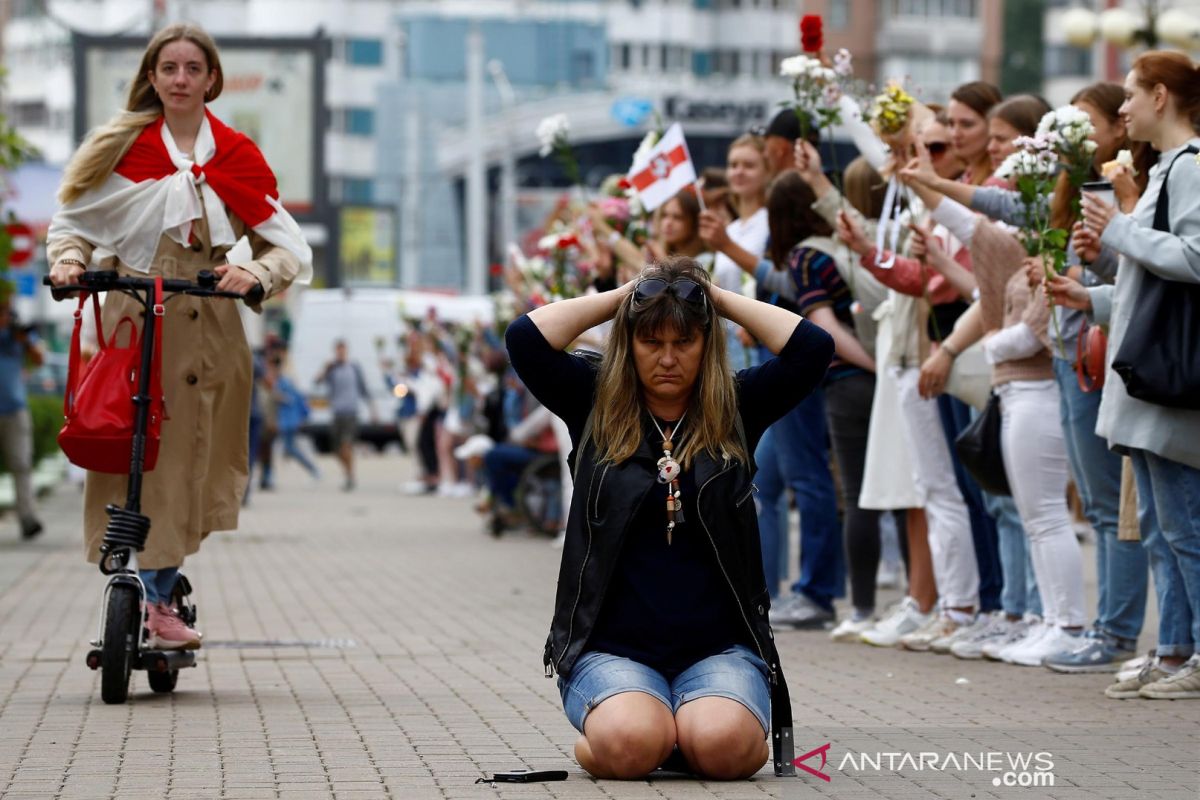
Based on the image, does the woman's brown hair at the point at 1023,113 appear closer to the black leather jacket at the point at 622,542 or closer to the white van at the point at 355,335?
the black leather jacket at the point at 622,542

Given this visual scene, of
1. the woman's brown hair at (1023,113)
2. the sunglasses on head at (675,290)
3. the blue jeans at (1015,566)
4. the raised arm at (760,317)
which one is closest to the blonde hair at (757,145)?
the woman's brown hair at (1023,113)

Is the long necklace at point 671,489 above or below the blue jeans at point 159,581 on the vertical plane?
above

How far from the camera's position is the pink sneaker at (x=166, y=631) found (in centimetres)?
845

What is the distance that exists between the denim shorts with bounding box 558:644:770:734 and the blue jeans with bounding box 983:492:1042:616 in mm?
3720

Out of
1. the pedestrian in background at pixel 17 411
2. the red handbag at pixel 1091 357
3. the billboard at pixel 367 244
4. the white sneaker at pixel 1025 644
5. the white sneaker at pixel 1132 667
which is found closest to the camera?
the white sneaker at pixel 1132 667

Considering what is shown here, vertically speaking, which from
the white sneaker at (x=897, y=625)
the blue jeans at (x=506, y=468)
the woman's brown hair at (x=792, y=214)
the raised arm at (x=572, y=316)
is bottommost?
the blue jeans at (x=506, y=468)

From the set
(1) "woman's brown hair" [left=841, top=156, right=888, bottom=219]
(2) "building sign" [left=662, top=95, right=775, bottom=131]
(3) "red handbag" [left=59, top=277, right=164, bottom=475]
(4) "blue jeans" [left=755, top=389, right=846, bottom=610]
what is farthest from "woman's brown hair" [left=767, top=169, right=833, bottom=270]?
(2) "building sign" [left=662, top=95, right=775, bottom=131]

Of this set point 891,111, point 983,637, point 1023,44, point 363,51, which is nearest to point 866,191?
point 891,111

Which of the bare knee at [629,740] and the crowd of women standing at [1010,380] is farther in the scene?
the crowd of women standing at [1010,380]

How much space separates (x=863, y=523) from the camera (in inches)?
438

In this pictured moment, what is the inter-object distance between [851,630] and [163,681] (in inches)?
137

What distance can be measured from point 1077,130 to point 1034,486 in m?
1.61

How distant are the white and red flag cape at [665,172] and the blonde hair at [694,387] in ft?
19.3

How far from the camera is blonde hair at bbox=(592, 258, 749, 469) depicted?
670 centimetres
